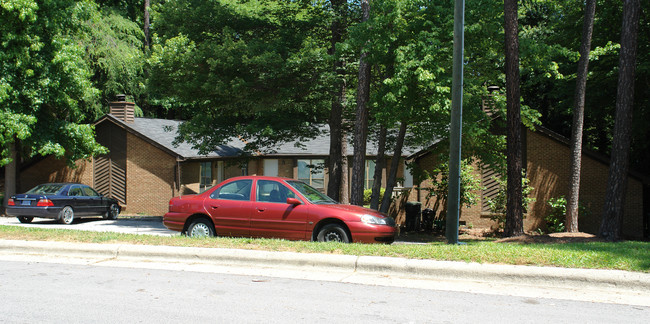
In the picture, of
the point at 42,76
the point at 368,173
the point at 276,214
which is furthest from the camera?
the point at 368,173

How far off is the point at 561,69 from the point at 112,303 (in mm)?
22595

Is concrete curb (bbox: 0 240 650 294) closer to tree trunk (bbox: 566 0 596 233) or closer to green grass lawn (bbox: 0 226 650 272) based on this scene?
green grass lawn (bbox: 0 226 650 272)

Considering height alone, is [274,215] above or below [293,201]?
below

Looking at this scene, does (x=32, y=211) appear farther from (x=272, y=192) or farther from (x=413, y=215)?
(x=413, y=215)

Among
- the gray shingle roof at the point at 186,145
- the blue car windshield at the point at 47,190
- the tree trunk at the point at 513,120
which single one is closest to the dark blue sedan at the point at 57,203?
the blue car windshield at the point at 47,190

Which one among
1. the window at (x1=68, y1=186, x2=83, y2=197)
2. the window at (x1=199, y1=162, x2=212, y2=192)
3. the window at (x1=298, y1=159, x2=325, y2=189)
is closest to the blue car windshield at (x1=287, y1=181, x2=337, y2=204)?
the window at (x1=68, y1=186, x2=83, y2=197)

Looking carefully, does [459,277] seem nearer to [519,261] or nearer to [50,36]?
[519,261]

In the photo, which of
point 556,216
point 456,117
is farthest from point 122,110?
point 456,117

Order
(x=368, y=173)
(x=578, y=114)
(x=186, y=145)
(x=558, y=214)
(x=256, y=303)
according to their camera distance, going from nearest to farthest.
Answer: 1. (x=256, y=303)
2. (x=578, y=114)
3. (x=558, y=214)
4. (x=186, y=145)
5. (x=368, y=173)

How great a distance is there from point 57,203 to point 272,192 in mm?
11683

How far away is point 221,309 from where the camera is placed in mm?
6426

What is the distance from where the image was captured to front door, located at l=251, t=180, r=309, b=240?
36.4 ft

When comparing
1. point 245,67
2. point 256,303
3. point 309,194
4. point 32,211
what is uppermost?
point 245,67

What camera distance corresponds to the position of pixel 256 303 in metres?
6.70
